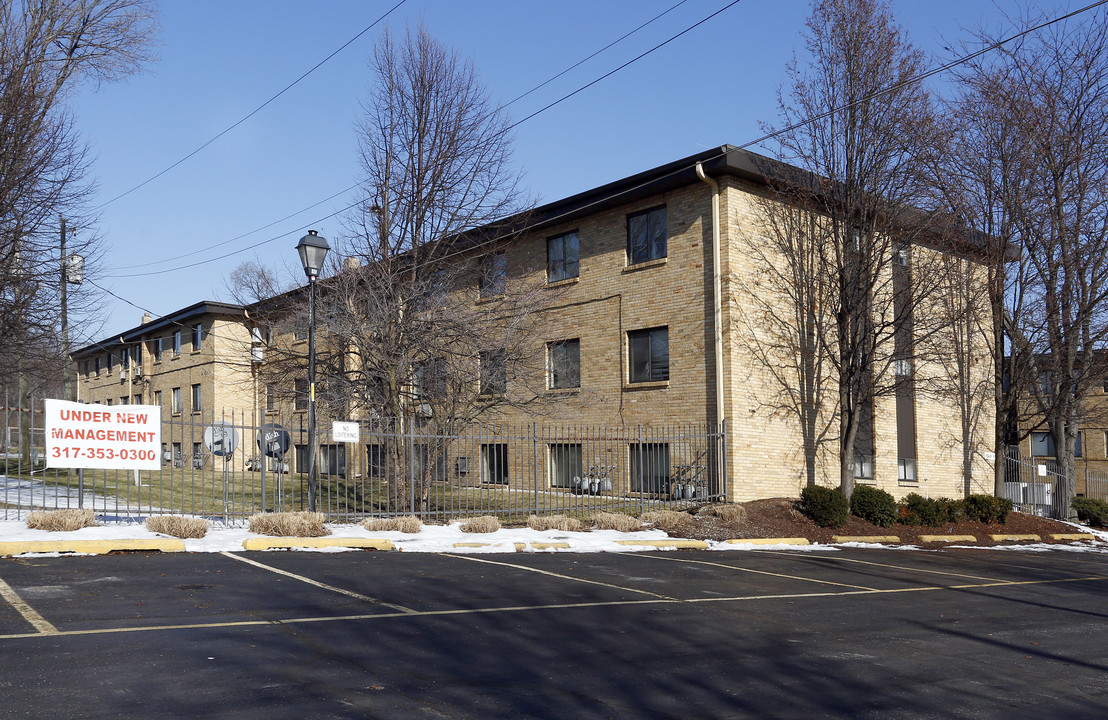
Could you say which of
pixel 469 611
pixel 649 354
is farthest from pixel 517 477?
pixel 469 611

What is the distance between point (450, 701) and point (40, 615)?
4360 mm

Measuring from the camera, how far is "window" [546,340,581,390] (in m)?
26.4

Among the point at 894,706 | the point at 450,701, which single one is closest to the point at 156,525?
A: the point at 450,701

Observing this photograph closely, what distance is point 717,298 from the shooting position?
886 inches

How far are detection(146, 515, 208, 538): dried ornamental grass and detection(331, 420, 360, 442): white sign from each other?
8.73 feet

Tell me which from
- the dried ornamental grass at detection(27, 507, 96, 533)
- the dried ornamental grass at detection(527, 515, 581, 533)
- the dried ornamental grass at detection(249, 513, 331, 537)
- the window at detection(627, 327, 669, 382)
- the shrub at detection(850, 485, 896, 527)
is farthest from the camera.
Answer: the window at detection(627, 327, 669, 382)

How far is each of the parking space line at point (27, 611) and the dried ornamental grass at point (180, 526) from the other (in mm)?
4131

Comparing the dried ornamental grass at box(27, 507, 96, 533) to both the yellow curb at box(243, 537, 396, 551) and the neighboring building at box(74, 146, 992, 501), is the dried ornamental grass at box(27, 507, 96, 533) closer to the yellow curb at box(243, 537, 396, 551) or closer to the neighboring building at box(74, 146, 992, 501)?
the yellow curb at box(243, 537, 396, 551)

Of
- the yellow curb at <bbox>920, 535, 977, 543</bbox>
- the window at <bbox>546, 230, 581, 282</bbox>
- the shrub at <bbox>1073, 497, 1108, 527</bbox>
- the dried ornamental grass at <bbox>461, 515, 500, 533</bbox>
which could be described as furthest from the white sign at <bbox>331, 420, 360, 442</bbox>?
the shrub at <bbox>1073, 497, 1108, 527</bbox>

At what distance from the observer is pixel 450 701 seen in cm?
591

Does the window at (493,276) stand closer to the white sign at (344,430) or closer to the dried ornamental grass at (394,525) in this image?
the white sign at (344,430)

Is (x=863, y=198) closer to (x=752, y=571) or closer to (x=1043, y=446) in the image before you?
(x=752, y=571)

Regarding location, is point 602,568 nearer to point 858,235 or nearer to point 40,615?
point 40,615

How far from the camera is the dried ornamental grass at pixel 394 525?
16219mm
